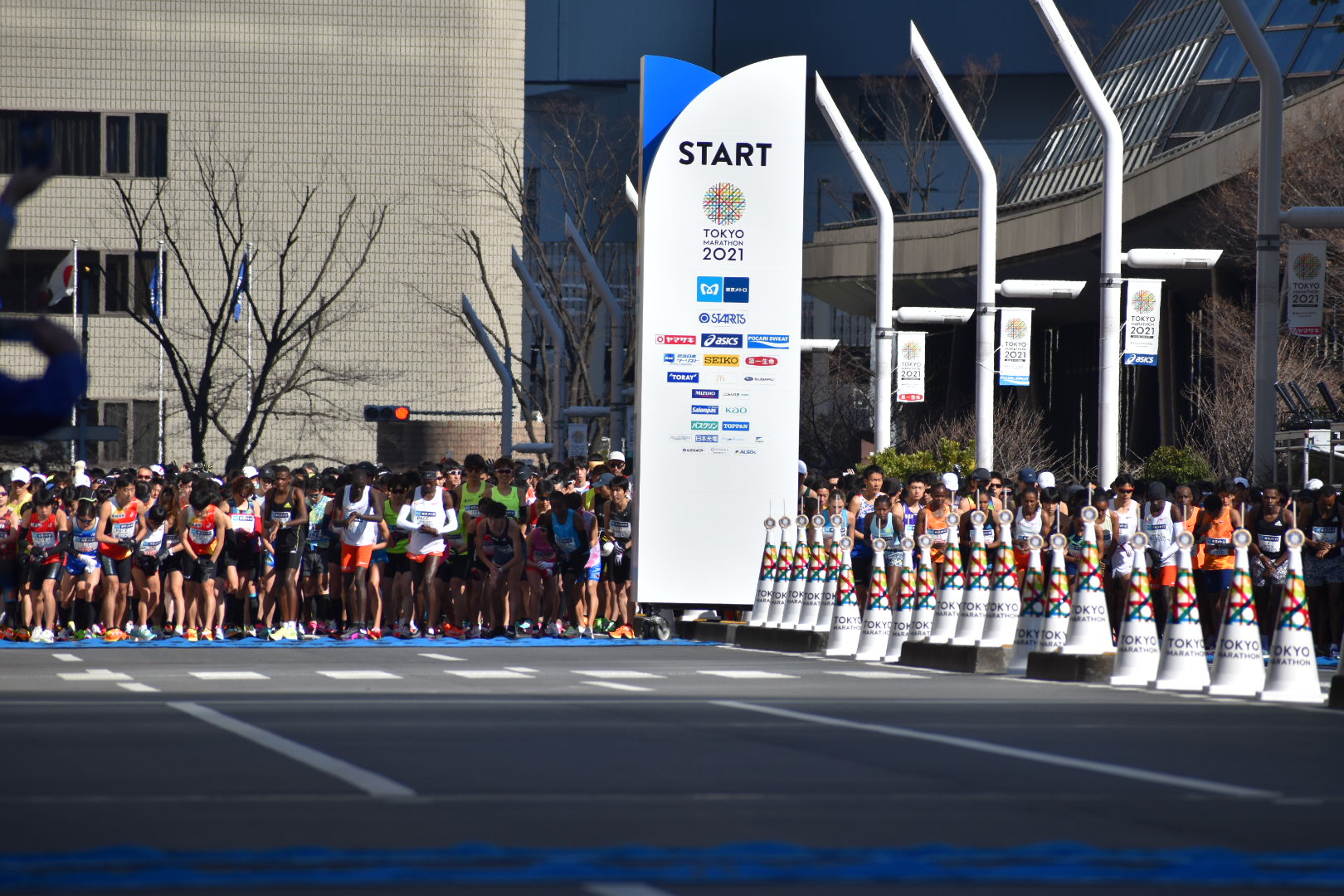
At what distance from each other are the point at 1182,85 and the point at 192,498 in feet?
118

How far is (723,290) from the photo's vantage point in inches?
893

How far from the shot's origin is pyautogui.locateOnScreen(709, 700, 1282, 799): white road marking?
903 centimetres

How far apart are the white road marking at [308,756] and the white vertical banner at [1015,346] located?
55.5 ft

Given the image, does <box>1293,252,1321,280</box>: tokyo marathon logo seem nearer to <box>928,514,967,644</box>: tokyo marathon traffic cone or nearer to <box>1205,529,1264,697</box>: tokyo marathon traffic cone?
<box>928,514,967,644</box>: tokyo marathon traffic cone

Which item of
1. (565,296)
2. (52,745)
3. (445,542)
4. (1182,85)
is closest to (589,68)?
(565,296)

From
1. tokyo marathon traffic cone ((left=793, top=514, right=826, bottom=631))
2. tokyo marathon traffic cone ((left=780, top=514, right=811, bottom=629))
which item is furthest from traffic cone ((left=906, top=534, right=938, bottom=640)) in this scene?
tokyo marathon traffic cone ((left=780, top=514, right=811, bottom=629))

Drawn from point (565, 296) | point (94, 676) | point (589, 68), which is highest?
point (589, 68)

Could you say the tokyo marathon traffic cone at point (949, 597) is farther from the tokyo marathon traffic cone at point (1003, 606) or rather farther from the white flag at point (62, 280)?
the white flag at point (62, 280)

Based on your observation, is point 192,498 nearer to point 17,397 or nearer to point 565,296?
point 17,397

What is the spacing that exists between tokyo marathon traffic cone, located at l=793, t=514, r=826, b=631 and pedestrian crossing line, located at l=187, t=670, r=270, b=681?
594 centimetres

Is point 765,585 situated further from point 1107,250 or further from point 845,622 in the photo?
point 1107,250

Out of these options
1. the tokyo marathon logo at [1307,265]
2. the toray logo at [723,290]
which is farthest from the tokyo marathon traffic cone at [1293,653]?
the toray logo at [723,290]

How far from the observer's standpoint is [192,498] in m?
22.8

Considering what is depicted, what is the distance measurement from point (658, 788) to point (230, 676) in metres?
8.33
